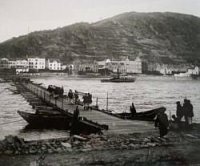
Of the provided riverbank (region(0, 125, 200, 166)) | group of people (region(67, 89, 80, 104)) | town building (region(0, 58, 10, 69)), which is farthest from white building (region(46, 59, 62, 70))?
riverbank (region(0, 125, 200, 166))

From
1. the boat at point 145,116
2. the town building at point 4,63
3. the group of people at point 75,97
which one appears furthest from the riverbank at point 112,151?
the group of people at point 75,97

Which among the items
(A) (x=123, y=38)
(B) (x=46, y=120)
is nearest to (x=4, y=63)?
(B) (x=46, y=120)

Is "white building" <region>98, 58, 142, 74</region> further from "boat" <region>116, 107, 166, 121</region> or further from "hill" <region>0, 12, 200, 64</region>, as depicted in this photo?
"boat" <region>116, 107, 166, 121</region>

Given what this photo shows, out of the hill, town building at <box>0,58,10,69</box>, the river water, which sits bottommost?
the river water

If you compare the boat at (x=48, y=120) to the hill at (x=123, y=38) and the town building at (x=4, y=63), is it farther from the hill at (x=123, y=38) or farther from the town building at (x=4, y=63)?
the town building at (x=4, y=63)

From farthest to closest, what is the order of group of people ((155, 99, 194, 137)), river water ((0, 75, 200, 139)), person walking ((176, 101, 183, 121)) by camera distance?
1. river water ((0, 75, 200, 139))
2. person walking ((176, 101, 183, 121))
3. group of people ((155, 99, 194, 137))

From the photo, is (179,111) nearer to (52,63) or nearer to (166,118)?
(166,118)

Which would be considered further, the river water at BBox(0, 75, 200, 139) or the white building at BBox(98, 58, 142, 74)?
the white building at BBox(98, 58, 142, 74)
